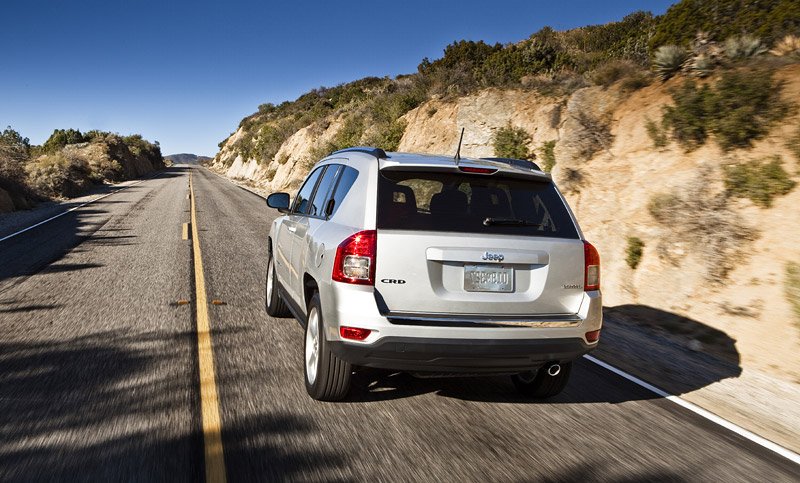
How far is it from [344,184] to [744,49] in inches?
409

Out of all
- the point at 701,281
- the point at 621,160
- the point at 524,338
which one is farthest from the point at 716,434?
the point at 621,160

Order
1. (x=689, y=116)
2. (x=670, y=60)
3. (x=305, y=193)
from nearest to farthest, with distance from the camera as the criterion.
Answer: (x=305, y=193) → (x=689, y=116) → (x=670, y=60)

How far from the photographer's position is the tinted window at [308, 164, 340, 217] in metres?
4.67

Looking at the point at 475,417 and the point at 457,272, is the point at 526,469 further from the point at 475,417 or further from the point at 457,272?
the point at 457,272

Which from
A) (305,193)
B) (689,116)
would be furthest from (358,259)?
(689,116)

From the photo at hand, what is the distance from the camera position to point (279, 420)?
365cm

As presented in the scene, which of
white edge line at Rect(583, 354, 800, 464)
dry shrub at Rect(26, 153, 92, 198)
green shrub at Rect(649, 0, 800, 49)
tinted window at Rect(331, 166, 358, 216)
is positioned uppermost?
green shrub at Rect(649, 0, 800, 49)

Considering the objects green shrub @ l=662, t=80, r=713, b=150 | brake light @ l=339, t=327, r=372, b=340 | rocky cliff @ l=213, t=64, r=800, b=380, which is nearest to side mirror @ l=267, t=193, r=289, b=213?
brake light @ l=339, t=327, r=372, b=340

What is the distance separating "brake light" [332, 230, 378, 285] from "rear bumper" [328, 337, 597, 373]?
1.34 feet

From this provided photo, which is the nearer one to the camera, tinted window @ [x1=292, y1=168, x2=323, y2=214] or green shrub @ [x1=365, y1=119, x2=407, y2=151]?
tinted window @ [x1=292, y1=168, x2=323, y2=214]

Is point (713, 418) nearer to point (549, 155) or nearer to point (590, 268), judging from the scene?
point (590, 268)

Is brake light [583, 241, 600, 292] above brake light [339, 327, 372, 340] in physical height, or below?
above

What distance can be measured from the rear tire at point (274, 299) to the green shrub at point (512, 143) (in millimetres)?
10772

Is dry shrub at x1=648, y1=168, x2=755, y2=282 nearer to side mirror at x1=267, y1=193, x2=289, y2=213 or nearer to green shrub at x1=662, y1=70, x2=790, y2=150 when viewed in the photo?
green shrub at x1=662, y1=70, x2=790, y2=150
